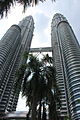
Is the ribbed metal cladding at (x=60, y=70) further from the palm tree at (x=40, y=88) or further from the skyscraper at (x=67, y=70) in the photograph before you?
the palm tree at (x=40, y=88)

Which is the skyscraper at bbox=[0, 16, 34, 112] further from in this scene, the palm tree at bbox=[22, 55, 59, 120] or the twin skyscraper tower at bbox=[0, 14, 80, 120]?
the palm tree at bbox=[22, 55, 59, 120]

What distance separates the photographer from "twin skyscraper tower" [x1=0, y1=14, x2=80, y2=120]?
332ft

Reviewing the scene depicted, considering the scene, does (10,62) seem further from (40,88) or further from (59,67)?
(40,88)

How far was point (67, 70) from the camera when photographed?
380 feet

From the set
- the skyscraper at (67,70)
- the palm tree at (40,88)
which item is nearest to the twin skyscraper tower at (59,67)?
the skyscraper at (67,70)

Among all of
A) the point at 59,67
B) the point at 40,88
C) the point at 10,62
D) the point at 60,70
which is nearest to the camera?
the point at 40,88

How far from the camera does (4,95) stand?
11738 cm

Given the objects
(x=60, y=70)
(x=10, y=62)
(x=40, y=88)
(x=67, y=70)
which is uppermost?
(x=10, y=62)

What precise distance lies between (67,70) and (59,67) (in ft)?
46.5

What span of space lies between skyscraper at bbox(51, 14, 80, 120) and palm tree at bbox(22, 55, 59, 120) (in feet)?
218

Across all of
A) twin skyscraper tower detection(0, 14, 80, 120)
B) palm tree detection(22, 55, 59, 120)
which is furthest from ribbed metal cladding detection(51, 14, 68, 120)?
palm tree detection(22, 55, 59, 120)

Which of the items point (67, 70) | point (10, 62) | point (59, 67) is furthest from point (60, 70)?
point (10, 62)

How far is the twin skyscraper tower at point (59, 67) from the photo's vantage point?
101050mm

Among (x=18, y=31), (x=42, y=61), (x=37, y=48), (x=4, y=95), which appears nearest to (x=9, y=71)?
(x=4, y=95)
